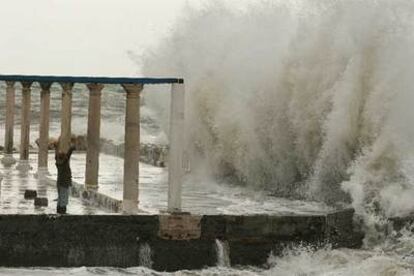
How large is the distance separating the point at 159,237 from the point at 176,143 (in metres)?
1.39

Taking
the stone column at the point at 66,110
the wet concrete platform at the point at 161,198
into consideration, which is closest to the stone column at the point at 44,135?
the wet concrete platform at the point at 161,198

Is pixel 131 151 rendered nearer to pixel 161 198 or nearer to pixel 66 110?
pixel 161 198

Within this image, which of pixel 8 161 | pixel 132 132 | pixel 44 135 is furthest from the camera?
pixel 8 161

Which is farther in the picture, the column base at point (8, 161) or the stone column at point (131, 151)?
the column base at point (8, 161)

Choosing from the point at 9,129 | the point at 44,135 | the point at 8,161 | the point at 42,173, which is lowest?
the point at 42,173

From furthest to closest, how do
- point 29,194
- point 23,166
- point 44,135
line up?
point 23,166 < point 44,135 < point 29,194

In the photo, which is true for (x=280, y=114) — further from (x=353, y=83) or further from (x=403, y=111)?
(x=403, y=111)

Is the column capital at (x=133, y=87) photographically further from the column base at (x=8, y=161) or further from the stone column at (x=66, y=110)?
the column base at (x=8, y=161)

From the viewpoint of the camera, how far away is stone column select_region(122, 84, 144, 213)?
13586 mm

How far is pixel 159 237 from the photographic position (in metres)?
12.6

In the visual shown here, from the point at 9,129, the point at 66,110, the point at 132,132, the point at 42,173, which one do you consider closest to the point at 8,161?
the point at 9,129

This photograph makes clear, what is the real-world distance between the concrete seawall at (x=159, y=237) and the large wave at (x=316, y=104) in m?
1.20

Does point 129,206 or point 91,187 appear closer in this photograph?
point 129,206

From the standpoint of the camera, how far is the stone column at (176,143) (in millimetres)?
12742
